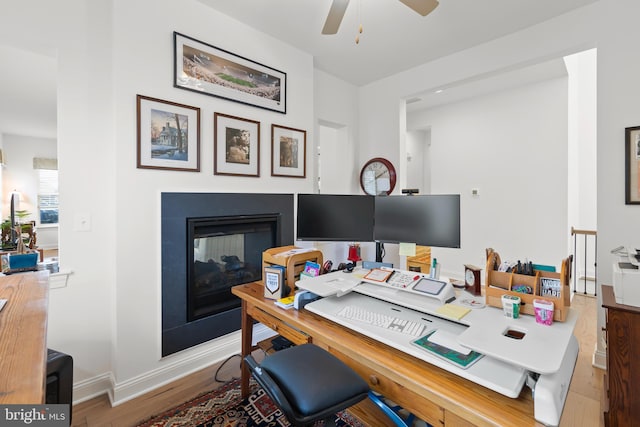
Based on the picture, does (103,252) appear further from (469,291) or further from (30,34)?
(469,291)

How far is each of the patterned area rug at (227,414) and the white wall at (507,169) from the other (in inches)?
142

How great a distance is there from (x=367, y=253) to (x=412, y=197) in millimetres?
1728

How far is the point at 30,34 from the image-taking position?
178cm

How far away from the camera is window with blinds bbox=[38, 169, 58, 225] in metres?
6.65

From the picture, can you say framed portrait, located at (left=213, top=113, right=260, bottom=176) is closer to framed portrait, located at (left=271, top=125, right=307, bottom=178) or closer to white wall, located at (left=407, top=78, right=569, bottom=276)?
framed portrait, located at (left=271, top=125, right=307, bottom=178)

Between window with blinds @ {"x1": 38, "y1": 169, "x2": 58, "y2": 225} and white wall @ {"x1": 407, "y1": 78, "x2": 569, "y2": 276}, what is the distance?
8.12 meters

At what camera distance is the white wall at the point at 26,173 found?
6285mm

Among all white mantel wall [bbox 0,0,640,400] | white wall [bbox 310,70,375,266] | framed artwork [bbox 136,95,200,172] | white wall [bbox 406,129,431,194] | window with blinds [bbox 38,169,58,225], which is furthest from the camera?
window with blinds [bbox 38,169,58,225]

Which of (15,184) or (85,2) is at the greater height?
(85,2)

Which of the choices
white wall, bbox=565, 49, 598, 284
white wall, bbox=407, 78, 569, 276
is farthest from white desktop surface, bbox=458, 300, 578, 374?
white wall, bbox=565, 49, 598, 284

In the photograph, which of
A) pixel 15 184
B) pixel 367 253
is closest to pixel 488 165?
pixel 367 253

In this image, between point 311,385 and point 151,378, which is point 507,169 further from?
point 151,378

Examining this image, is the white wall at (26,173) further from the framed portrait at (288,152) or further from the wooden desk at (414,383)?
the wooden desk at (414,383)

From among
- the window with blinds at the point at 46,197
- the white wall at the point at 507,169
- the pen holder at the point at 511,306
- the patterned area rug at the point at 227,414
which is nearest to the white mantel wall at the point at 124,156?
the patterned area rug at the point at 227,414
